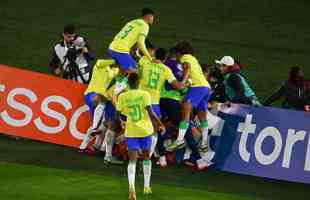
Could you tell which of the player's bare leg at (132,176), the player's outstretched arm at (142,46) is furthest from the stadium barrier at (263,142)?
the player's bare leg at (132,176)

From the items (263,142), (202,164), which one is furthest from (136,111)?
(263,142)

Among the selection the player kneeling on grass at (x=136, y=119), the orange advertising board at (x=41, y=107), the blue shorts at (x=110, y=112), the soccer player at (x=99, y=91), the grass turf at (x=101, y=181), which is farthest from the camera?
the orange advertising board at (x=41, y=107)

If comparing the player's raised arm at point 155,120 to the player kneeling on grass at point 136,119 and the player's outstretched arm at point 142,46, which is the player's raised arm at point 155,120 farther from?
the player's outstretched arm at point 142,46

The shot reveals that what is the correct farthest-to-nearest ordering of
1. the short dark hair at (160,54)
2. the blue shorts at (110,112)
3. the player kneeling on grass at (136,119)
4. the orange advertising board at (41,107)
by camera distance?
1. the orange advertising board at (41,107)
2. the blue shorts at (110,112)
3. the short dark hair at (160,54)
4. the player kneeling on grass at (136,119)

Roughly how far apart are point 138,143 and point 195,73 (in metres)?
2.64

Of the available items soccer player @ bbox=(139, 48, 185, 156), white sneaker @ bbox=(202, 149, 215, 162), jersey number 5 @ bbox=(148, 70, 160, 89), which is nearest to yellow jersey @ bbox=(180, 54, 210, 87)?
soccer player @ bbox=(139, 48, 185, 156)

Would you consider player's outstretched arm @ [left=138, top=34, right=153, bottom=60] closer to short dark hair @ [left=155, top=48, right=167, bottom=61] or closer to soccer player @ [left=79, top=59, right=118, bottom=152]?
short dark hair @ [left=155, top=48, right=167, bottom=61]

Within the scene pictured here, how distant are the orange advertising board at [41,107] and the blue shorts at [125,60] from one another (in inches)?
34.6

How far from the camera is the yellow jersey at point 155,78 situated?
19688mm

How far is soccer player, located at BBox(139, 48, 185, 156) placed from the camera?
19.7 m

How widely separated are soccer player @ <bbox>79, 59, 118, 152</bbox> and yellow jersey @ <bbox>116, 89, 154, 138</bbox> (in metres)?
2.75

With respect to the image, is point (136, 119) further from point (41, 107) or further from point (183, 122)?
point (41, 107)

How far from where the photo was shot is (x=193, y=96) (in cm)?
2006

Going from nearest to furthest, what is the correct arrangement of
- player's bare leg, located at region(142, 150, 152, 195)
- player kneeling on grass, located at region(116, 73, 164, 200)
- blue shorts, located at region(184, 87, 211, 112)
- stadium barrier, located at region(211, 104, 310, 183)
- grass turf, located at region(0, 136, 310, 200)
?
player kneeling on grass, located at region(116, 73, 164, 200) < player's bare leg, located at region(142, 150, 152, 195) < grass turf, located at region(0, 136, 310, 200) < stadium barrier, located at region(211, 104, 310, 183) < blue shorts, located at region(184, 87, 211, 112)
